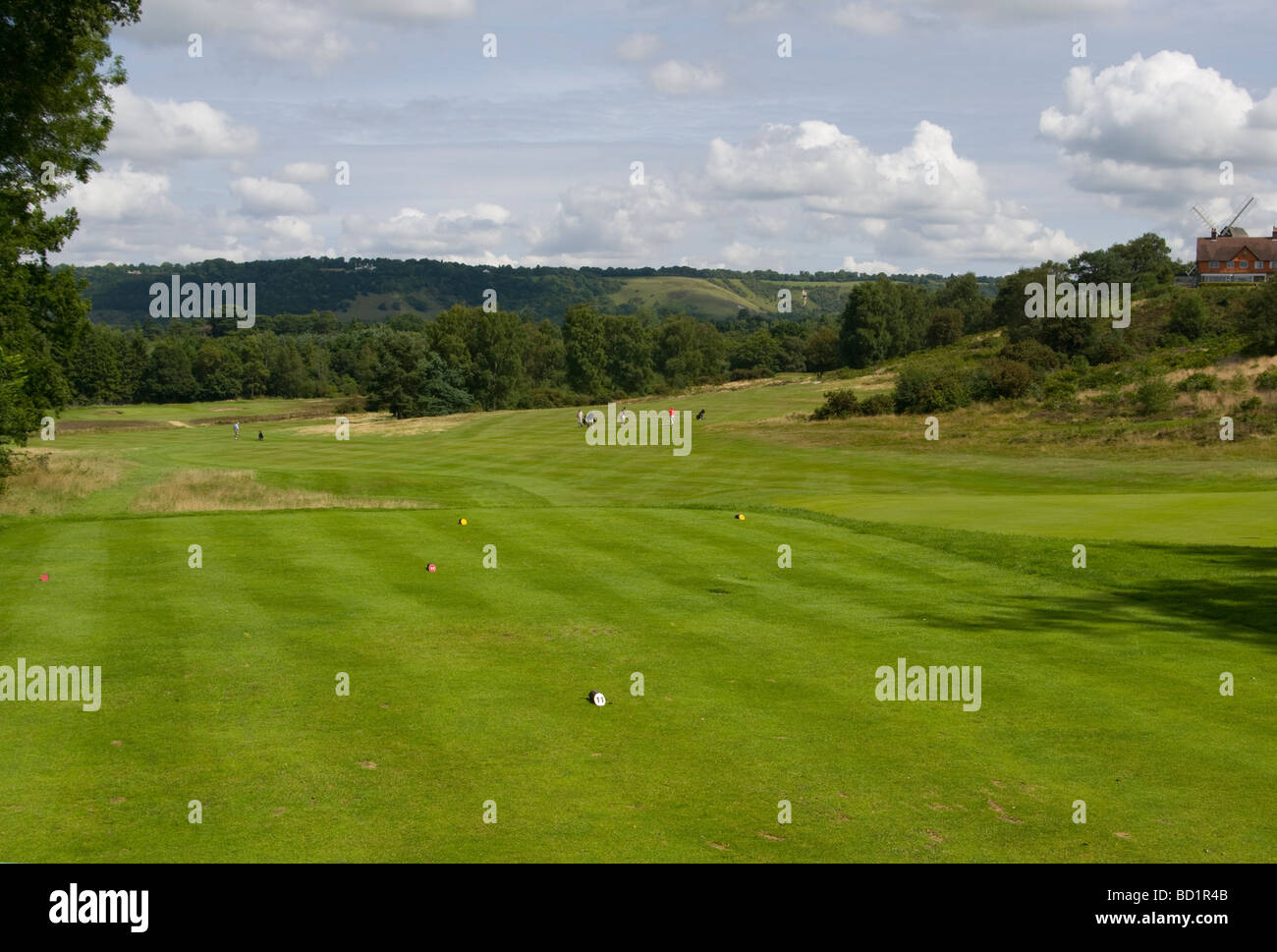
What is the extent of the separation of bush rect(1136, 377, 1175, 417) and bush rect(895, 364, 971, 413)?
38.2ft

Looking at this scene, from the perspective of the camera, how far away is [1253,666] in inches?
542

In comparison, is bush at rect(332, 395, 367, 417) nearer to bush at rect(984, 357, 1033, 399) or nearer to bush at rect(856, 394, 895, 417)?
bush at rect(856, 394, 895, 417)

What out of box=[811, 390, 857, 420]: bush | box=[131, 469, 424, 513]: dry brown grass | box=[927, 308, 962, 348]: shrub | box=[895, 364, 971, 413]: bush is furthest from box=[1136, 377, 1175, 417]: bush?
box=[927, 308, 962, 348]: shrub

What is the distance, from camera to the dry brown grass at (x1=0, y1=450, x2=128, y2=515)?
36.5 m

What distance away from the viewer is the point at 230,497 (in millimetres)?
40938

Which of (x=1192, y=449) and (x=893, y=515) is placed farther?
(x=1192, y=449)

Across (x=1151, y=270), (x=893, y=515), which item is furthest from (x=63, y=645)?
(x=1151, y=270)

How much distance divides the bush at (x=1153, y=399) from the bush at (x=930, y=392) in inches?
459

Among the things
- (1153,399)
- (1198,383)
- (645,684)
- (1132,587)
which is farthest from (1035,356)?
(645,684)

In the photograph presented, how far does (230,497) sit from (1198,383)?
53.6 m

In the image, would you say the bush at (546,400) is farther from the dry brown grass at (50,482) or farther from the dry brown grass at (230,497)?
the dry brown grass at (230,497)

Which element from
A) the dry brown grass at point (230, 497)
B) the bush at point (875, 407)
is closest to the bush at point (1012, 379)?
the bush at point (875, 407)
